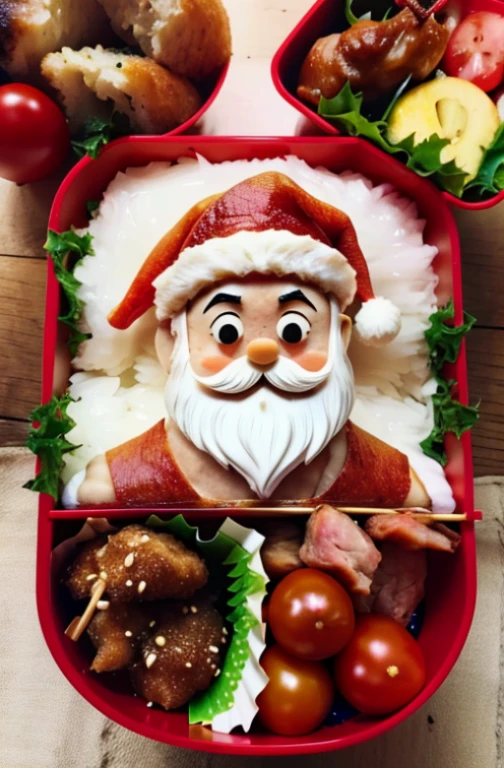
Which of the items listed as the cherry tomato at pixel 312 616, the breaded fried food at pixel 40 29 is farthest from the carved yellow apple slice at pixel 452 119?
the cherry tomato at pixel 312 616

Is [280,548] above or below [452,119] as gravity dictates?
below

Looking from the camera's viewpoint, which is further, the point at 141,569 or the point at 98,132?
the point at 98,132

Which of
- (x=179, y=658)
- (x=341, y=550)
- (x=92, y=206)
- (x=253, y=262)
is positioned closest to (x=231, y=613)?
(x=179, y=658)

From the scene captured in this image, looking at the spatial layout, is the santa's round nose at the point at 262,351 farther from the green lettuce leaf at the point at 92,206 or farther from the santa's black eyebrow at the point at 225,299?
the green lettuce leaf at the point at 92,206

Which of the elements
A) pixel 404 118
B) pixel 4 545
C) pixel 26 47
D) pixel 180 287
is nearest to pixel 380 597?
pixel 180 287

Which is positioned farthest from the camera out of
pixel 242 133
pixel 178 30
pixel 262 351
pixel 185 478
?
pixel 242 133

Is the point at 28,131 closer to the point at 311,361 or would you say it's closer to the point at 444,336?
the point at 311,361
